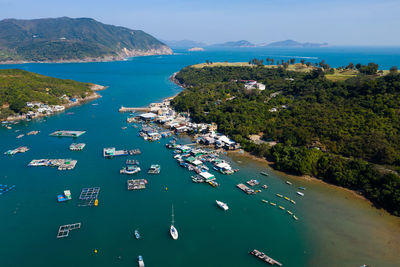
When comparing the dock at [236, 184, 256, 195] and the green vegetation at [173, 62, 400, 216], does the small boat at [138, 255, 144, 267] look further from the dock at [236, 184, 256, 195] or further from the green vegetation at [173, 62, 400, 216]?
the green vegetation at [173, 62, 400, 216]

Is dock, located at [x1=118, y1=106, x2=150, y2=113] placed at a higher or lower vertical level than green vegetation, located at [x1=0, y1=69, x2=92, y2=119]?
lower

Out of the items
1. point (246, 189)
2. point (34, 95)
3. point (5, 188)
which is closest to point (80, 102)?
point (34, 95)

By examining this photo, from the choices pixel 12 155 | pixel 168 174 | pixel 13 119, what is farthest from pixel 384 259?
pixel 13 119

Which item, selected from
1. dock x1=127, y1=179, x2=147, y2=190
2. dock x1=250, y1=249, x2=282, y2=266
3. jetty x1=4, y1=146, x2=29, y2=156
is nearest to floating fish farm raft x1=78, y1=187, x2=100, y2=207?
dock x1=127, y1=179, x2=147, y2=190

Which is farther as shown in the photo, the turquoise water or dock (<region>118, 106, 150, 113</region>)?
dock (<region>118, 106, 150, 113</region>)

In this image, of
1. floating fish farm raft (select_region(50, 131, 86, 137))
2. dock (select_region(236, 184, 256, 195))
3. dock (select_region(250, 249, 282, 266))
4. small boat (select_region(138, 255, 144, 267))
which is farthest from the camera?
floating fish farm raft (select_region(50, 131, 86, 137))

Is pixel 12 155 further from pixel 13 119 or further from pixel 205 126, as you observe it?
pixel 205 126

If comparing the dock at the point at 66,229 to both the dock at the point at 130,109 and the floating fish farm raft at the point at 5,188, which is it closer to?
the floating fish farm raft at the point at 5,188

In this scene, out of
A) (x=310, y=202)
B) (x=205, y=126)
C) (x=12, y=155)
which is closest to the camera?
(x=310, y=202)

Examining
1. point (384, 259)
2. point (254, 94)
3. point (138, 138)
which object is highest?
point (254, 94)
